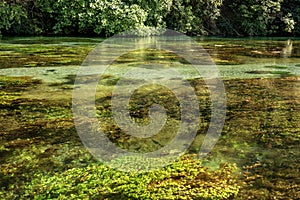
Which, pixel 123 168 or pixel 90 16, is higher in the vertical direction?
pixel 90 16

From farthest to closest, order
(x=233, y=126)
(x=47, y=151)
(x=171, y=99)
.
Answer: (x=171, y=99) < (x=233, y=126) < (x=47, y=151)

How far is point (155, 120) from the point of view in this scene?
3.33 m

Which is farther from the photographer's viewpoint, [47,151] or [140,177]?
[47,151]

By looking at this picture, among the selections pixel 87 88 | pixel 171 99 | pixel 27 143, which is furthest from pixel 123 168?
pixel 87 88

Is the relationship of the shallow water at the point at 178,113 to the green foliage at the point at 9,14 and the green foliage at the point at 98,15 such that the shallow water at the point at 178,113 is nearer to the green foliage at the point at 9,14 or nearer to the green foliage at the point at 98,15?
the green foliage at the point at 9,14

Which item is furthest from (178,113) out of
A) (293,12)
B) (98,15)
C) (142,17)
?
(293,12)

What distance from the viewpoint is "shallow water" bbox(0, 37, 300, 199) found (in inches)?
93.6

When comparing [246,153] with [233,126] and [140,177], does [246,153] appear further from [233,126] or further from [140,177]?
[140,177]

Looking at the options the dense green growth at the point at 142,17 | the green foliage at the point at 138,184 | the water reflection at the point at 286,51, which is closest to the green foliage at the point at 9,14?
the dense green growth at the point at 142,17

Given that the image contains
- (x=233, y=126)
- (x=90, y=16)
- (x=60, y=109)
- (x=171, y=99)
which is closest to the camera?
(x=233, y=126)

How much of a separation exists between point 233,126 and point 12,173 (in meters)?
1.94

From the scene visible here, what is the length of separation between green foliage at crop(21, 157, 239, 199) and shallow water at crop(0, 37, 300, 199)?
15cm

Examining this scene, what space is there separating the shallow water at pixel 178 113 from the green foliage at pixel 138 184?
0.48 feet

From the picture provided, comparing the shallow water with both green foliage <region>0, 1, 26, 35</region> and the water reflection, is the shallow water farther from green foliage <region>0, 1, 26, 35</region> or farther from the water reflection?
green foliage <region>0, 1, 26, 35</region>
